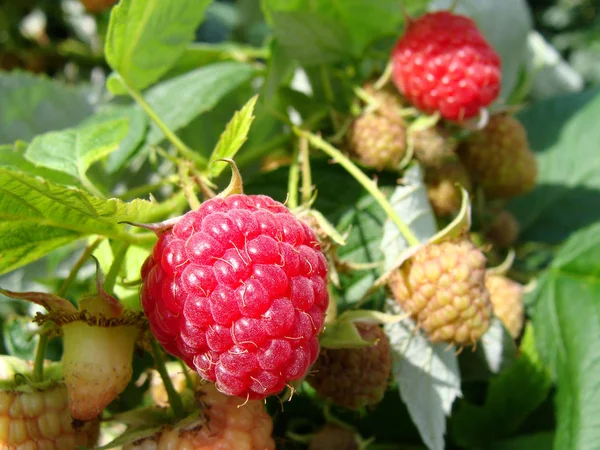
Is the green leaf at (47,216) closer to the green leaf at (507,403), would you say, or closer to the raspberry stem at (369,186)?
the raspberry stem at (369,186)

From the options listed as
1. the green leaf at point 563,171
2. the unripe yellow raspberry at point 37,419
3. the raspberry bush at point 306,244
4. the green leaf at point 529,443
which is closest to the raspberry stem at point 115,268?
the raspberry bush at point 306,244

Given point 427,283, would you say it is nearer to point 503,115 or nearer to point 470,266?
point 470,266

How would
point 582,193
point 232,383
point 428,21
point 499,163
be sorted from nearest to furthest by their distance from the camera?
1. point 232,383
2. point 428,21
3. point 499,163
4. point 582,193

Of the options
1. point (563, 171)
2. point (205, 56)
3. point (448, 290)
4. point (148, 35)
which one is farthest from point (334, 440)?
point (563, 171)

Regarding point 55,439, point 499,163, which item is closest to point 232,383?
point 55,439

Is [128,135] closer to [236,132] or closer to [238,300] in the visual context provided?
[236,132]

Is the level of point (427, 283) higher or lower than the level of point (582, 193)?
higher
